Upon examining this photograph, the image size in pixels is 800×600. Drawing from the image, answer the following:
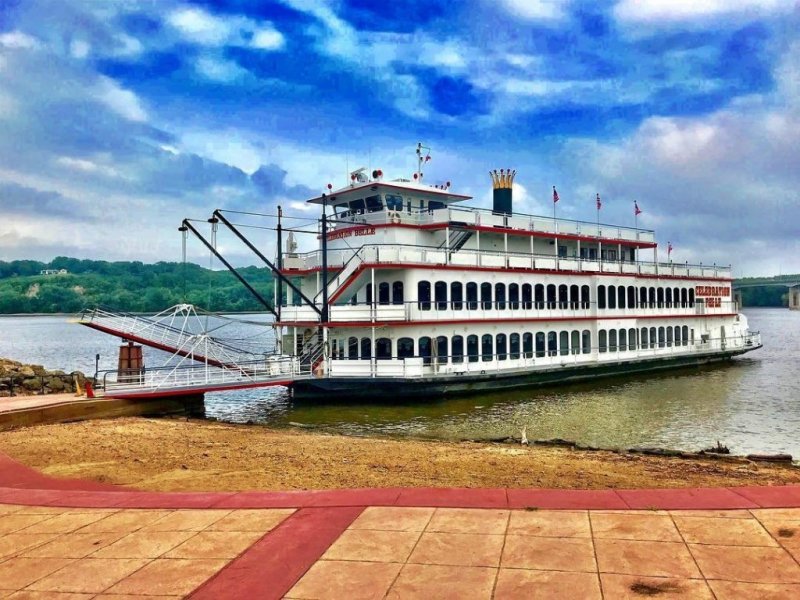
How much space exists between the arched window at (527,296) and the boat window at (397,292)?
708 cm

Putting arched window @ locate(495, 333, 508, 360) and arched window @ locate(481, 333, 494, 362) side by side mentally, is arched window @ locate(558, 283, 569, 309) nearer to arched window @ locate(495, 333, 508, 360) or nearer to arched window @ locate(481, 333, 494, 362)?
arched window @ locate(495, 333, 508, 360)

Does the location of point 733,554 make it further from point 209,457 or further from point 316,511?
point 209,457

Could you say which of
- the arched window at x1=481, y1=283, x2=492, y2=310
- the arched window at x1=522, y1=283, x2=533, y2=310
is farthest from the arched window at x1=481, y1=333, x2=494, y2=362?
the arched window at x1=522, y1=283, x2=533, y2=310

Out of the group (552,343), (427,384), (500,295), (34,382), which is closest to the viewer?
(427,384)

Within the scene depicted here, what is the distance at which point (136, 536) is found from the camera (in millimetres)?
7328

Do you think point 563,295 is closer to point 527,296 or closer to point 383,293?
point 527,296

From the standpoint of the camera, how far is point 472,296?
2786cm

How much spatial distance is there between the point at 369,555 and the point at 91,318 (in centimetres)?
1915

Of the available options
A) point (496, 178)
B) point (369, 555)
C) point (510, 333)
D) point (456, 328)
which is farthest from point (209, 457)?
point (496, 178)

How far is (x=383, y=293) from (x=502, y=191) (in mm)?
11940

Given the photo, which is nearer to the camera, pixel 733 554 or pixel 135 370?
pixel 733 554

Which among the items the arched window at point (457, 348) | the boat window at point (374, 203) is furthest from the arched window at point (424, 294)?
the boat window at point (374, 203)

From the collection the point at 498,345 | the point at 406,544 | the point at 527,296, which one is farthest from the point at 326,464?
the point at 527,296

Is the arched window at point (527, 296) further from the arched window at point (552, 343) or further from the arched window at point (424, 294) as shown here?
the arched window at point (424, 294)
